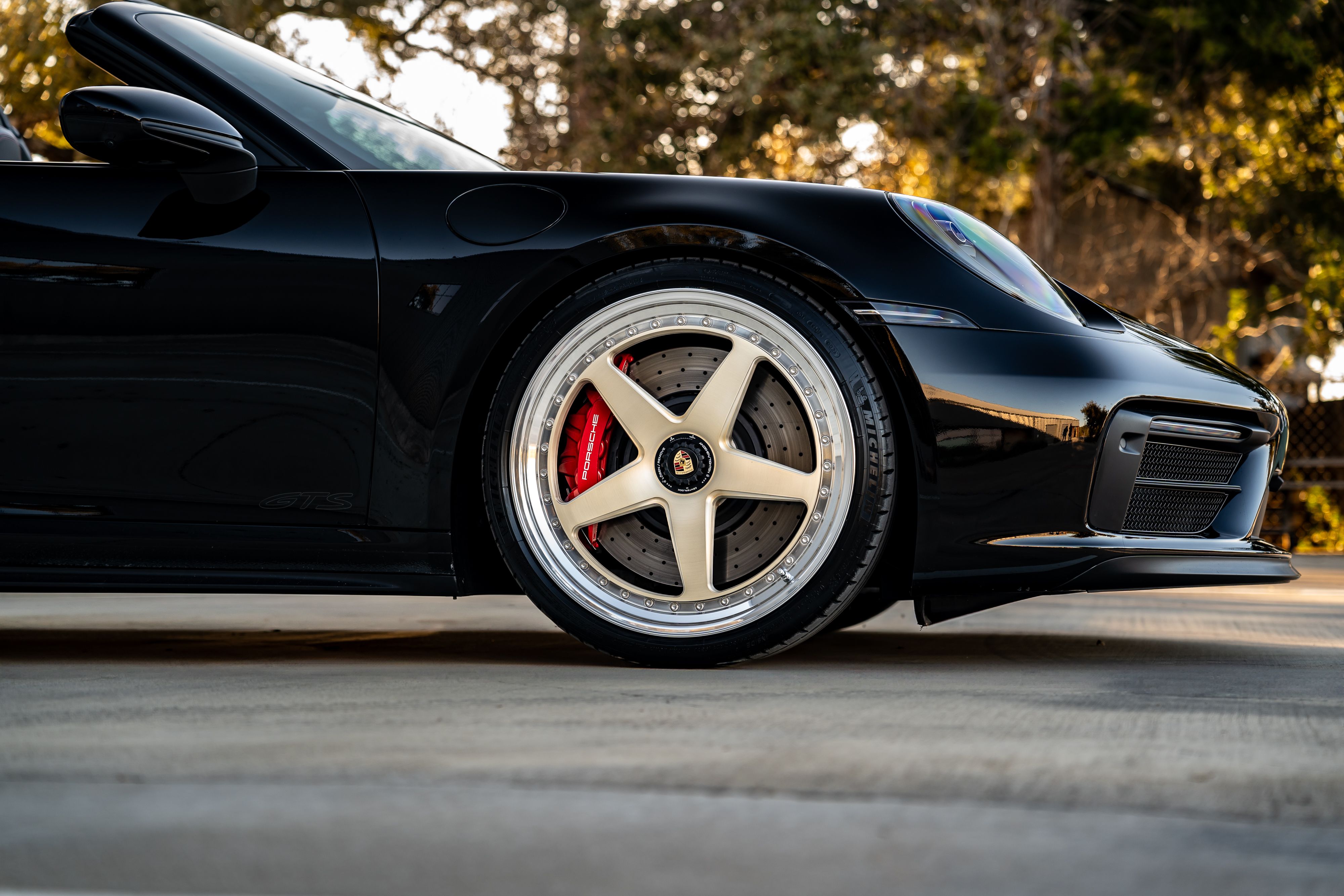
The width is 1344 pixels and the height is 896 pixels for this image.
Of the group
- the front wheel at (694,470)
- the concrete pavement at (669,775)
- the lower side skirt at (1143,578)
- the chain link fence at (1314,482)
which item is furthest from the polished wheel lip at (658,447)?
the chain link fence at (1314,482)

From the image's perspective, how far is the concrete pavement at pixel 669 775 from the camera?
1.21 meters

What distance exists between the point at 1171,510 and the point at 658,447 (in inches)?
42.2

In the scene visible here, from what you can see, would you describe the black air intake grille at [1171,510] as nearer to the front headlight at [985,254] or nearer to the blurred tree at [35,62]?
the front headlight at [985,254]

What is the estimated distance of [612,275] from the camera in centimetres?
269

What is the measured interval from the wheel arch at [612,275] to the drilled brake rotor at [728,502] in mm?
188

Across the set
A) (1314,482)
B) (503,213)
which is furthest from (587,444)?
(1314,482)

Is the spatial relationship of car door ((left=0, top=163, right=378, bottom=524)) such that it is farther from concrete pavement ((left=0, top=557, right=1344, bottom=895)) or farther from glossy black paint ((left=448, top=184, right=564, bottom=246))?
concrete pavement ((left=0, top=557, right=1344, bottom=895))

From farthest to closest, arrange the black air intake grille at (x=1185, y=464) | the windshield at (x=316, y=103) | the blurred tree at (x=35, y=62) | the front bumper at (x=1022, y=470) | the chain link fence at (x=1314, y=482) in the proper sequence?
the blurred tree at (x=35, y=62) < the chain link fence at (x=1314, y=482) < the windshield at (x=316, y=103) < the black air intake grille at (x=1185, y=464) < the front bumper at (x=1022, y=470)

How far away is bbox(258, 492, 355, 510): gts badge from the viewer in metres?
2.68

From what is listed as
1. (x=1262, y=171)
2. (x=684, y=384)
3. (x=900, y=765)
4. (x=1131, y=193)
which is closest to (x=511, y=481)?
(x=684, y=384)

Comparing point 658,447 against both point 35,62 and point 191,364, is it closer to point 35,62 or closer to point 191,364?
point 191,364

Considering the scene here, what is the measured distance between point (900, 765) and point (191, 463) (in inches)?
66.9

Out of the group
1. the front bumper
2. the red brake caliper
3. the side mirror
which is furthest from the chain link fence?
the side mirror

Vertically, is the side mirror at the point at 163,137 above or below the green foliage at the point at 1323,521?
above
